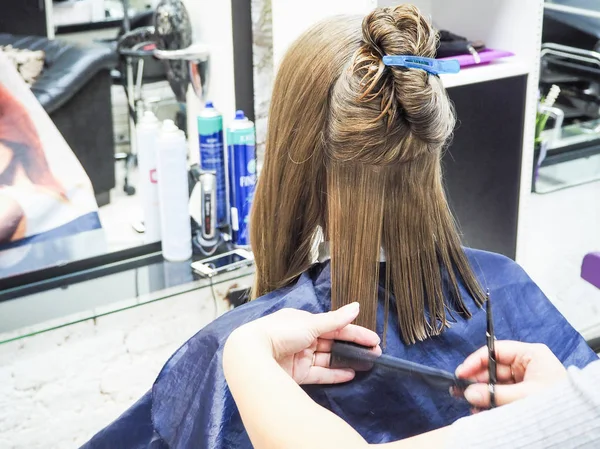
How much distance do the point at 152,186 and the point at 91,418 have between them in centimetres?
66

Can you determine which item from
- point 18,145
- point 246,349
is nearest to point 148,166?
point 18,145

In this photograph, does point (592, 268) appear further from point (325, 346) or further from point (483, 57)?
point (325, 346)

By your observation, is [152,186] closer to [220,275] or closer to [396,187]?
[220,275]

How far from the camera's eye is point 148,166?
→ 1.91m

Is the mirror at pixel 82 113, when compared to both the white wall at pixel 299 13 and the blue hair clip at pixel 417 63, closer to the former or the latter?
the white wall at pixel 299 13

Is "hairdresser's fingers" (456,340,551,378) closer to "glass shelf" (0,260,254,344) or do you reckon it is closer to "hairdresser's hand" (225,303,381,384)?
"hairdresser's hand" (225,303,381,384)

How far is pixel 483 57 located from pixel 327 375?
3.89 ft

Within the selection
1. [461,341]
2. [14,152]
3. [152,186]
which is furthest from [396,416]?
[14,152]

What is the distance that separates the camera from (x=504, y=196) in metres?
2.12

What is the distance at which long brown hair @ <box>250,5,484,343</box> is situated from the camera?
113 cm

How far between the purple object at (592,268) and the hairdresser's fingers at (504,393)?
956mm

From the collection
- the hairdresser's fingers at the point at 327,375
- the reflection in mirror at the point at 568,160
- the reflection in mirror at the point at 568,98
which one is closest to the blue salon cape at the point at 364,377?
the hairdresser's fingers at the point at 327,375

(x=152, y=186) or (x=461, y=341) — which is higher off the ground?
(x=152, y=186)

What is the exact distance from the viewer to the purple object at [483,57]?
1.98 meters
